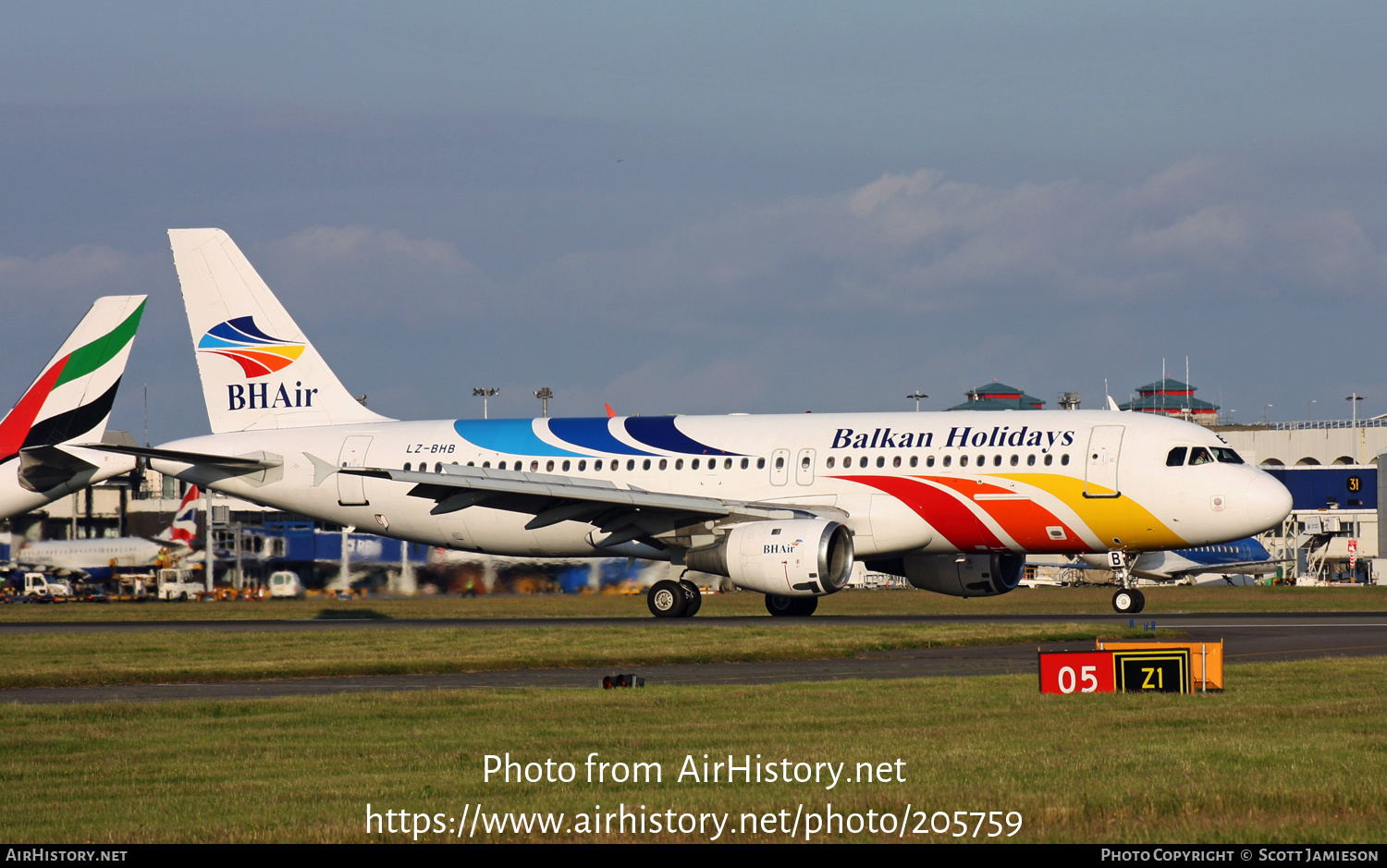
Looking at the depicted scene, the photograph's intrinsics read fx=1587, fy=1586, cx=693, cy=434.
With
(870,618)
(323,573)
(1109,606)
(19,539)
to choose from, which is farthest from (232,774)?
(19,539)

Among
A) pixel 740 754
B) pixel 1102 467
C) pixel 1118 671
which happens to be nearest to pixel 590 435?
pixel 1102 467

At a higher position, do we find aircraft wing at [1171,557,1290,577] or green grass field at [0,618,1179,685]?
aircraft wing at [1171,557,1290,577]

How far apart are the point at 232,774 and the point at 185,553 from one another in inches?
1760

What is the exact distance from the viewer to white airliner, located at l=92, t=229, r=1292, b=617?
32594 millimetres

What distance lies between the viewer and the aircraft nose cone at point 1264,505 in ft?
106

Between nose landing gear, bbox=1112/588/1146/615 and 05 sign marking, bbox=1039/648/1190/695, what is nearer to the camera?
05 sign marking, bbox=1039/648/1190/695

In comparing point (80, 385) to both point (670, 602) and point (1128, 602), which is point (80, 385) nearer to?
point (670, 602)

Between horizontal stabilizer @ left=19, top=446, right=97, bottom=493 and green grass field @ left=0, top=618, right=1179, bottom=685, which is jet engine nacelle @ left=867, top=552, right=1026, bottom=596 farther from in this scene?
horizontal stabilizer @ left=19, top=446, right=97, bottom=493

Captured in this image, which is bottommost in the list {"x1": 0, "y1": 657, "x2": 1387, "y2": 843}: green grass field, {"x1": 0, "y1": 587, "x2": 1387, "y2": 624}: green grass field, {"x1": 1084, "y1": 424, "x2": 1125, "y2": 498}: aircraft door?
{"x1": 0, "y1": 657, "x2": 1387, "y2": 843}: green grass field

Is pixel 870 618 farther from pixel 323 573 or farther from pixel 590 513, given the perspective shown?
pixel 323 573

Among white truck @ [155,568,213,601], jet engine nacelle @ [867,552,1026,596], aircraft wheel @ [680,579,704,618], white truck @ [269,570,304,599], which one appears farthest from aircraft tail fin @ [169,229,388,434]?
jet engine nacelle @ [867,552,1026,596]

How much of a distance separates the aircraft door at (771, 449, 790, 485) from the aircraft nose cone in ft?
31.7

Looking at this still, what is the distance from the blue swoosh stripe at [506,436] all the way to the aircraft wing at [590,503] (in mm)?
1493

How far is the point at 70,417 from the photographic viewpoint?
4216cm
